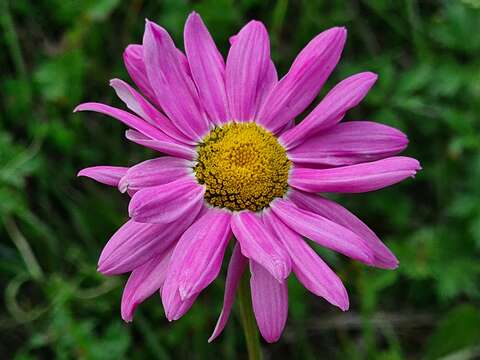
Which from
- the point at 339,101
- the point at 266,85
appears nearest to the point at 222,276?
the point at 266,85

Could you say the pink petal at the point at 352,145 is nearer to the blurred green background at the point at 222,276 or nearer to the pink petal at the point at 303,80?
the pink petal at the point at 303,80

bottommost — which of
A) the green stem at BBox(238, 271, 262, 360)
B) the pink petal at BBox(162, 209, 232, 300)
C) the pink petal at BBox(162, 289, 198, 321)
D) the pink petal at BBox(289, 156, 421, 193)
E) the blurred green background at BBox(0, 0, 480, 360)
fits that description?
the blurred green background at BBox(0, 0, 480, 360)

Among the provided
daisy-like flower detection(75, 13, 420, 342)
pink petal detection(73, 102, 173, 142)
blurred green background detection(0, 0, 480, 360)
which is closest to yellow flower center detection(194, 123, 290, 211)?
daisy-like flower detection(75, 13, 420, 342)

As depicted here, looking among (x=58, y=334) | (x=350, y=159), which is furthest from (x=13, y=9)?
(x=350, y=159)

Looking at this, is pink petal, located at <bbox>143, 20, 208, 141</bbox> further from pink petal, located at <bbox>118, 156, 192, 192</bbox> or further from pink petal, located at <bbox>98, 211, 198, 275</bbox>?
pink petal, located at <bbox>98, 211, 198, 275</bbox>

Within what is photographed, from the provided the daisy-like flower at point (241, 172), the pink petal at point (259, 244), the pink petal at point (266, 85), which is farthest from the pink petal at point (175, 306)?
the pink petal at point (266, 85)

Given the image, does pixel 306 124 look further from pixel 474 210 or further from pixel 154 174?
pixel 474 210
